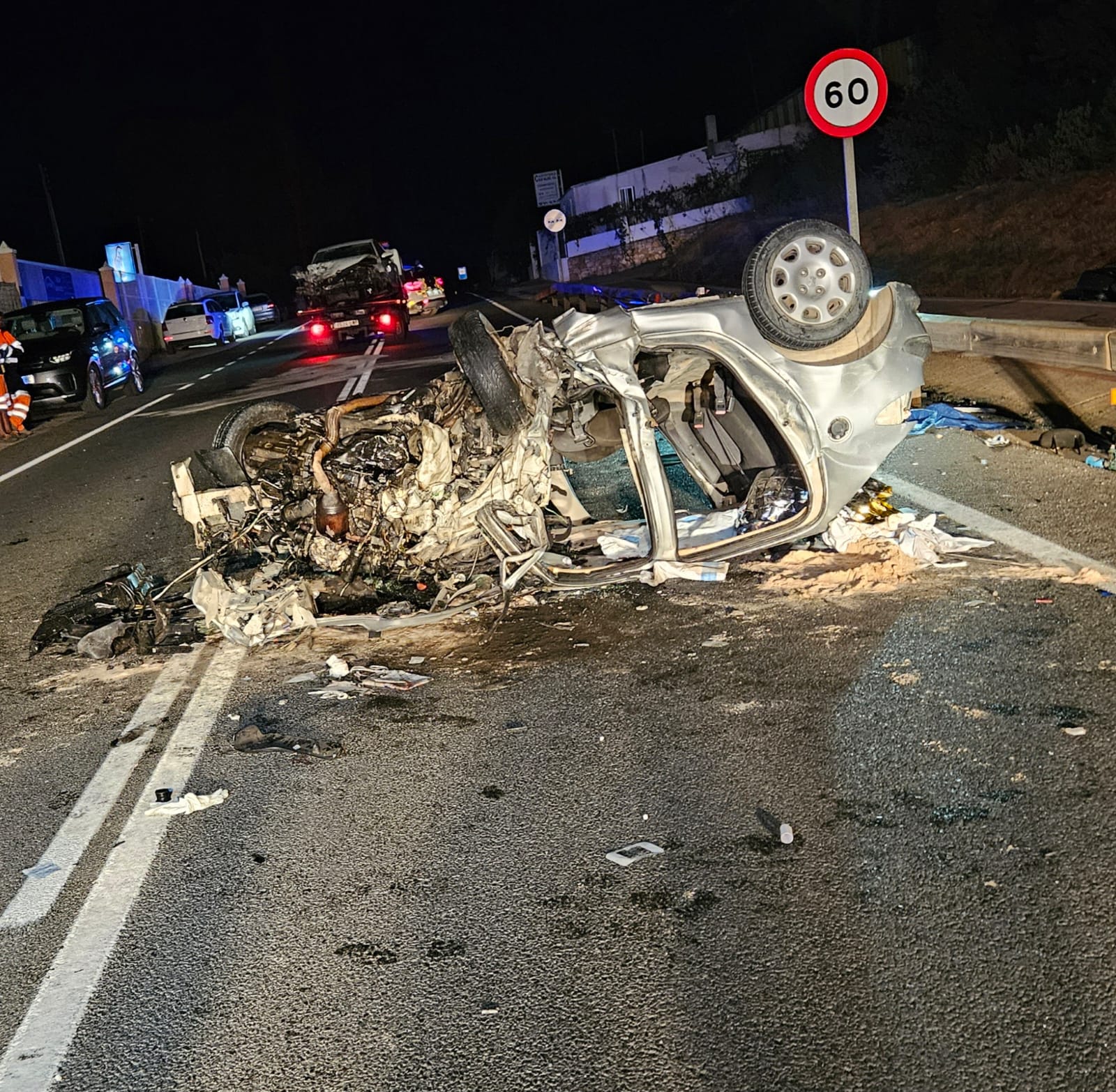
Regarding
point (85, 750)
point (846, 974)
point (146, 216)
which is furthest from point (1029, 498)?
point (146, 216)

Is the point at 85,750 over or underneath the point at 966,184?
underneath

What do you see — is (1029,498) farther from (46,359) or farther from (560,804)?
(46,359)

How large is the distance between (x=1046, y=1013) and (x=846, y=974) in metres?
0.43

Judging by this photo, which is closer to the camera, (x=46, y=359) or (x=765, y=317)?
(x=765, y=317)

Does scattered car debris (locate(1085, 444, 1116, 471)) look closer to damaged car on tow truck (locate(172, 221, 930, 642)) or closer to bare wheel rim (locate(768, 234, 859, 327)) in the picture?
damaged car on tow truck (locate(172, 221, 930, 642))

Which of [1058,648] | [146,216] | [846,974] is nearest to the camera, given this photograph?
[846,974]

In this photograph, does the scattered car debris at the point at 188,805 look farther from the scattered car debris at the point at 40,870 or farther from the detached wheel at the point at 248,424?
the detached wheel at the point at 248,424

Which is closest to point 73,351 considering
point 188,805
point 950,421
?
point 950,421

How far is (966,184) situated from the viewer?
Result: 25.2 m

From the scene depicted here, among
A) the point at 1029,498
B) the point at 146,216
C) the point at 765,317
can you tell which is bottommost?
the point at 1029,498

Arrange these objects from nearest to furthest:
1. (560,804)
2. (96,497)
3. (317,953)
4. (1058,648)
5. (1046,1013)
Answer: (1046,1013)
(317,953)
(560,804)
(1058,648)
(96,497)

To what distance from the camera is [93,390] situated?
62.4 ft

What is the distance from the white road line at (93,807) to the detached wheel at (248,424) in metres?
1.63

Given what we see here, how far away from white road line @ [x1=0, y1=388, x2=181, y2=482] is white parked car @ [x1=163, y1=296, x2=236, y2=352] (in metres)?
17.6
